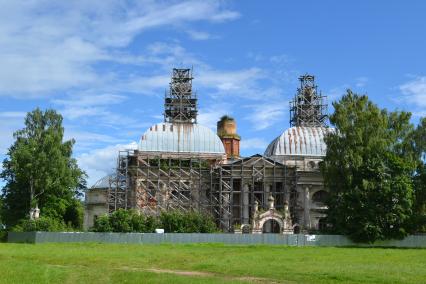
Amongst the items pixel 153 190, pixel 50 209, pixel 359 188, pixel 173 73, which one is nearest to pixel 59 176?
pixel 50 209

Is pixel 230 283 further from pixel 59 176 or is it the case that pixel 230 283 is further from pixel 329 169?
pixel 59 176

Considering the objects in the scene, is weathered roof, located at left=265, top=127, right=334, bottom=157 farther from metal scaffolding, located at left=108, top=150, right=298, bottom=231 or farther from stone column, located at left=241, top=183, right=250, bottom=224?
stone column, located at left=241, top=183, right=250, bottom=224

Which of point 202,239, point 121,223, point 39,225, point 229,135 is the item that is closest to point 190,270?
point 202,239

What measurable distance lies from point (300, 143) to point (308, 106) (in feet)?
39.9

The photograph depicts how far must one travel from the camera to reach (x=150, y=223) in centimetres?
6031

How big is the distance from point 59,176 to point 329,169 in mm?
27459

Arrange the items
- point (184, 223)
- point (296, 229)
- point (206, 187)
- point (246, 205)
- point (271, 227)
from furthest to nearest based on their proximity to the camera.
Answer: point (206, 187), point (246, 205), point (296, 229), point (271, 227), point (184, 223)

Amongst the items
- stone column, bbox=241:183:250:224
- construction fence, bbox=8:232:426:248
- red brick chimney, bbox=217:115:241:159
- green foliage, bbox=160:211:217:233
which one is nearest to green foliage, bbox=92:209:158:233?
green foliage, bbox=160:211:217:233

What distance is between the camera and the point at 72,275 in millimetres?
25516

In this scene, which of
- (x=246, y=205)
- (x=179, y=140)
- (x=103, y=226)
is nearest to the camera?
(x=103, y=226)

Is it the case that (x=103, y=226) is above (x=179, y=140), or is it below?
below

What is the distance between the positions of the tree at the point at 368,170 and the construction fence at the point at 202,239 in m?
1.41

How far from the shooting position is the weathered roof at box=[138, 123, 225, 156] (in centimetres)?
7325

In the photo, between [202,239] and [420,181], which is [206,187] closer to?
[202,239]
